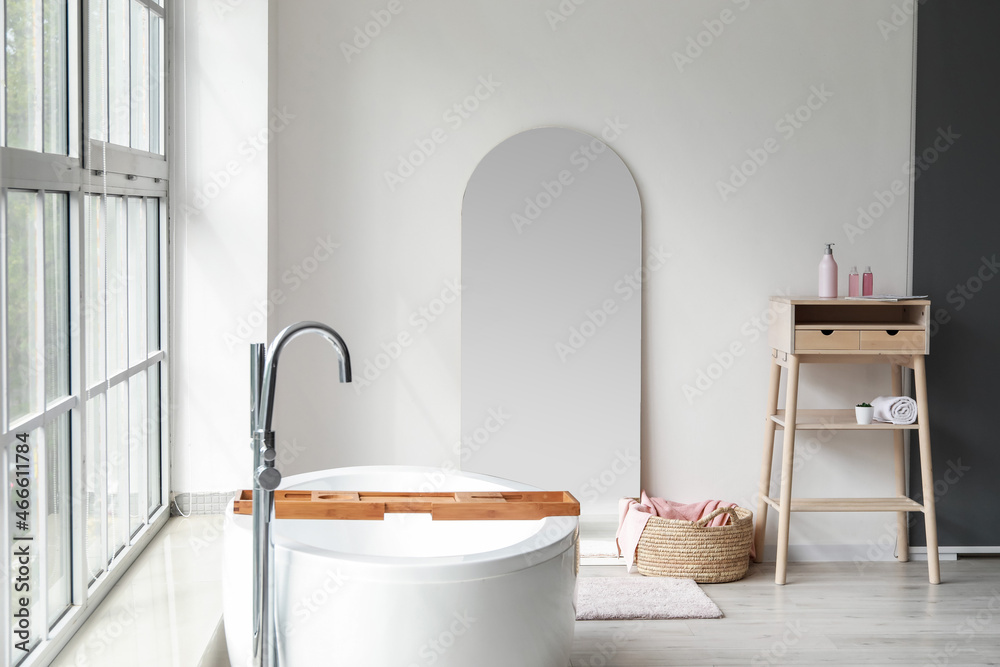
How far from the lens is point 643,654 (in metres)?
2.96

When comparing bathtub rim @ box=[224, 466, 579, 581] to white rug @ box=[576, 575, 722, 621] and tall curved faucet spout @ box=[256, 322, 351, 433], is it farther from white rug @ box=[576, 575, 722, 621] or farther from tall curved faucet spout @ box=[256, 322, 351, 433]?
white rug @ box=[576, 575, 722, 621]

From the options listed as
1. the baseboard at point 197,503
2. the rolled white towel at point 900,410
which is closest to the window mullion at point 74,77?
the baseboard at point 197,503

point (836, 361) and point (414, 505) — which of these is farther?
point (836, 361)

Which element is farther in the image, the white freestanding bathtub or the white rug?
the white rug

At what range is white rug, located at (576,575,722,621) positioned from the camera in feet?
10.7

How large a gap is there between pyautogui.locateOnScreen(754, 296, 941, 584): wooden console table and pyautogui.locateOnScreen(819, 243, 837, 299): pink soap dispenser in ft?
0.18

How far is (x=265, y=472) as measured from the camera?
1955 mm

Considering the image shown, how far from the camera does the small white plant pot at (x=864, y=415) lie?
363 cm

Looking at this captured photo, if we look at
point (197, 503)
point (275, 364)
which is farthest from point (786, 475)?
point (275, 364)

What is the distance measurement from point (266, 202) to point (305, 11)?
0.90 meters

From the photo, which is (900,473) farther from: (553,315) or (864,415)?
(553,315)

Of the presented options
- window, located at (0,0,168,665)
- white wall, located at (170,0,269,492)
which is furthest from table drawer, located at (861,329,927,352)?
window, located at (0,0,168,665)

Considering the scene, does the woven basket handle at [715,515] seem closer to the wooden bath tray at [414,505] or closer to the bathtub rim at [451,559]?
the wooden bath tray at [414,505]

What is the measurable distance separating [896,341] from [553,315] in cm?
134
